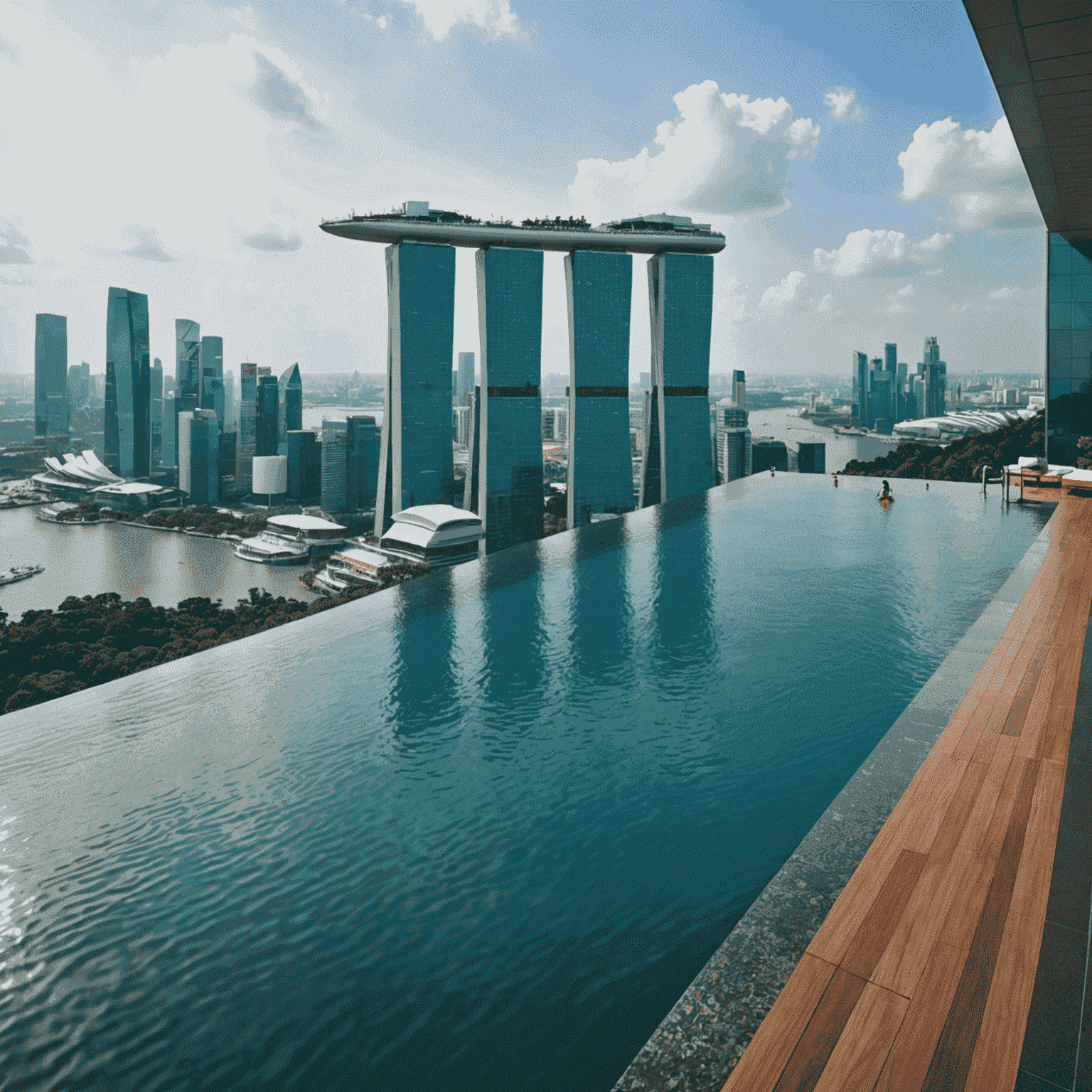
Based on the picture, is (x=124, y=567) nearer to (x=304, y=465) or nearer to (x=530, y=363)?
(x=304, y=465)

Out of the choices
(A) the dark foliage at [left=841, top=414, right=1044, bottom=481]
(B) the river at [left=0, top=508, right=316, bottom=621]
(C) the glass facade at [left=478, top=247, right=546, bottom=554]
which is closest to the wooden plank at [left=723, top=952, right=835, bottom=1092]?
(A) the dark foliage at [left=841, top=414, right=1044, bottom=481]

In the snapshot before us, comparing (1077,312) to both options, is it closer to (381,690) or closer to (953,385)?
(381,690)

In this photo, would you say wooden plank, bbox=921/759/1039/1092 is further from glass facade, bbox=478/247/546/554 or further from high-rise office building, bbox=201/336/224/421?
high-rise office building, bbox=201/336/224/421

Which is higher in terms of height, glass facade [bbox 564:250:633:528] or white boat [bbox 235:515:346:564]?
glass facade [bbox 564:250:633:528]

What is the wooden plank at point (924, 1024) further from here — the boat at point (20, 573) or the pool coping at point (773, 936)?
the boat at point (20, 573)

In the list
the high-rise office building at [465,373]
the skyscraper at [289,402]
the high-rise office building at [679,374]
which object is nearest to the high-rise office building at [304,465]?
the skyscraper at [289,402]

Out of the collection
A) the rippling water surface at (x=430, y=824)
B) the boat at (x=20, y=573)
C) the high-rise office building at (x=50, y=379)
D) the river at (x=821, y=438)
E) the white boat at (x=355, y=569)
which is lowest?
the boat at (x=20, y=573)
